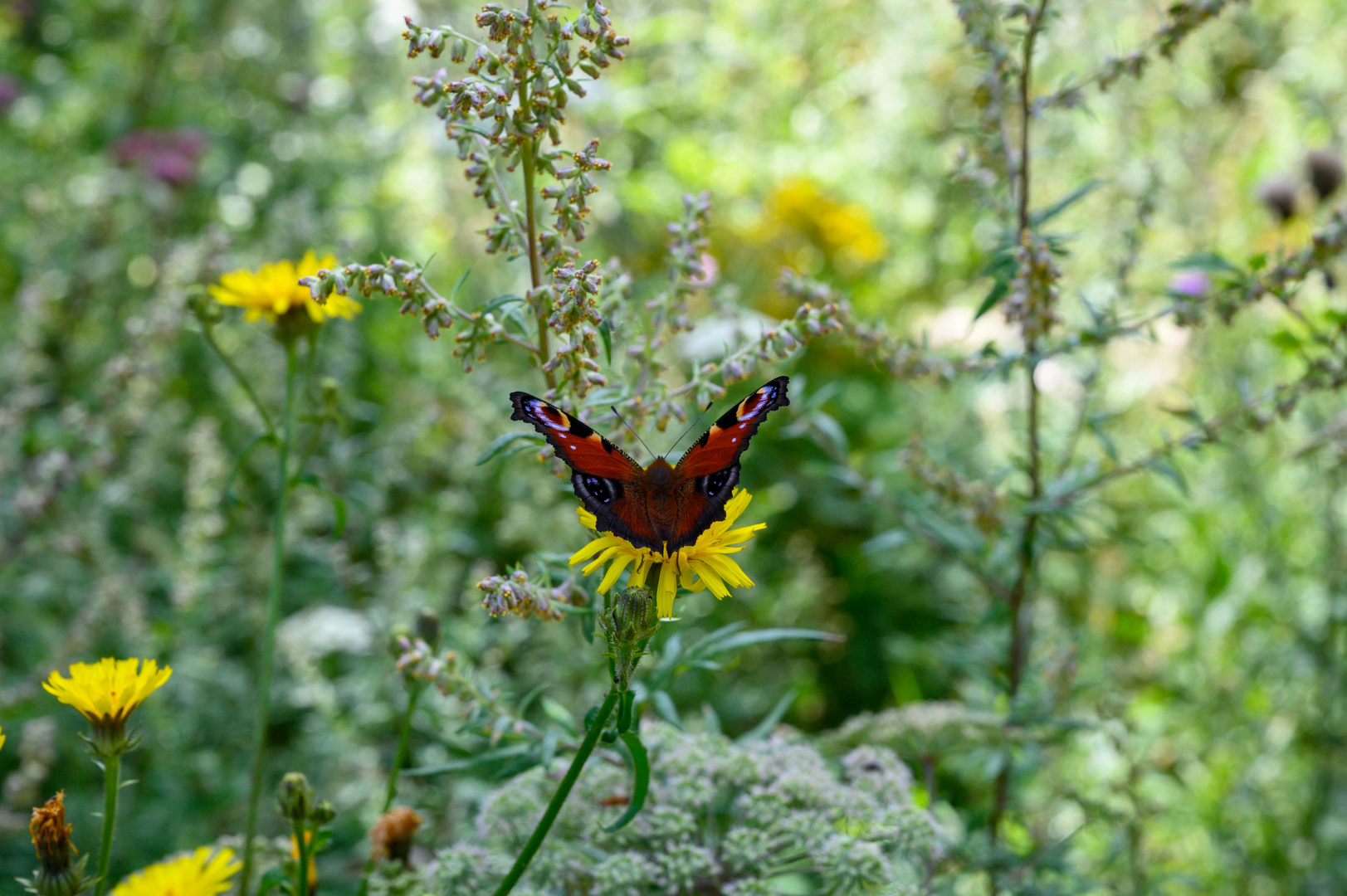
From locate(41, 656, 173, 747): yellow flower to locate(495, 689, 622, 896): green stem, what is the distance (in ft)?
1.49

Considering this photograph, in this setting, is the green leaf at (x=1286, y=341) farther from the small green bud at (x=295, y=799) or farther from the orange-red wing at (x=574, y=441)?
the small green bud at (x=295, y=799)

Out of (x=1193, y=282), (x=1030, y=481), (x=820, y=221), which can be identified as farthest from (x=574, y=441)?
(x=820, y=221)

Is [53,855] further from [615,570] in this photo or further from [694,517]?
[694,517]

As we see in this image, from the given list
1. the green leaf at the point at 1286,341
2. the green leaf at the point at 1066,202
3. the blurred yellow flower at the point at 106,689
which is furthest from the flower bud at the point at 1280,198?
the blurred yellow flower at the point at 106,689

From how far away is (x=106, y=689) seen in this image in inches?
46.0

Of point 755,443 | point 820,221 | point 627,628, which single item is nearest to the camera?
point 627,628

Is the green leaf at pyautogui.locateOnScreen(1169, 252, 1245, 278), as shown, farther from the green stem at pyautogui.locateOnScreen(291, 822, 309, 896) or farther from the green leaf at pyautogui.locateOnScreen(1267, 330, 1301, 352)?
the green stem at pyautogui.locateOnScreen(291, 822, 309, 896)

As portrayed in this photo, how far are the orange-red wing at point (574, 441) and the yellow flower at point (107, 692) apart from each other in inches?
19.9

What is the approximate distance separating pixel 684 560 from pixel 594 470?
0.15 metres

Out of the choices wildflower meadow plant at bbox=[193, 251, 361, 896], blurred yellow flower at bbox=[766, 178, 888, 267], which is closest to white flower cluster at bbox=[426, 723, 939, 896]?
wildflower meadow plant at bbox=[193, 251, 361, 896]

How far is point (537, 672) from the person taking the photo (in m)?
2.42

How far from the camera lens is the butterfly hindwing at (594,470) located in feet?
3.71

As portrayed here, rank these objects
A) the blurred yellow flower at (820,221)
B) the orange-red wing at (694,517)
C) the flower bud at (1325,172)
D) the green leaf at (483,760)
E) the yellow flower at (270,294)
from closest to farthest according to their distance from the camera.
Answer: the orange-red wing at (694,517) < the green leaf at (483,760) < the yellow flower at (270,294) < the flower bud at (1325,172) < the blurred yellow flower at (820,221)

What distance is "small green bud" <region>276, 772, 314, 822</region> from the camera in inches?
48.9
